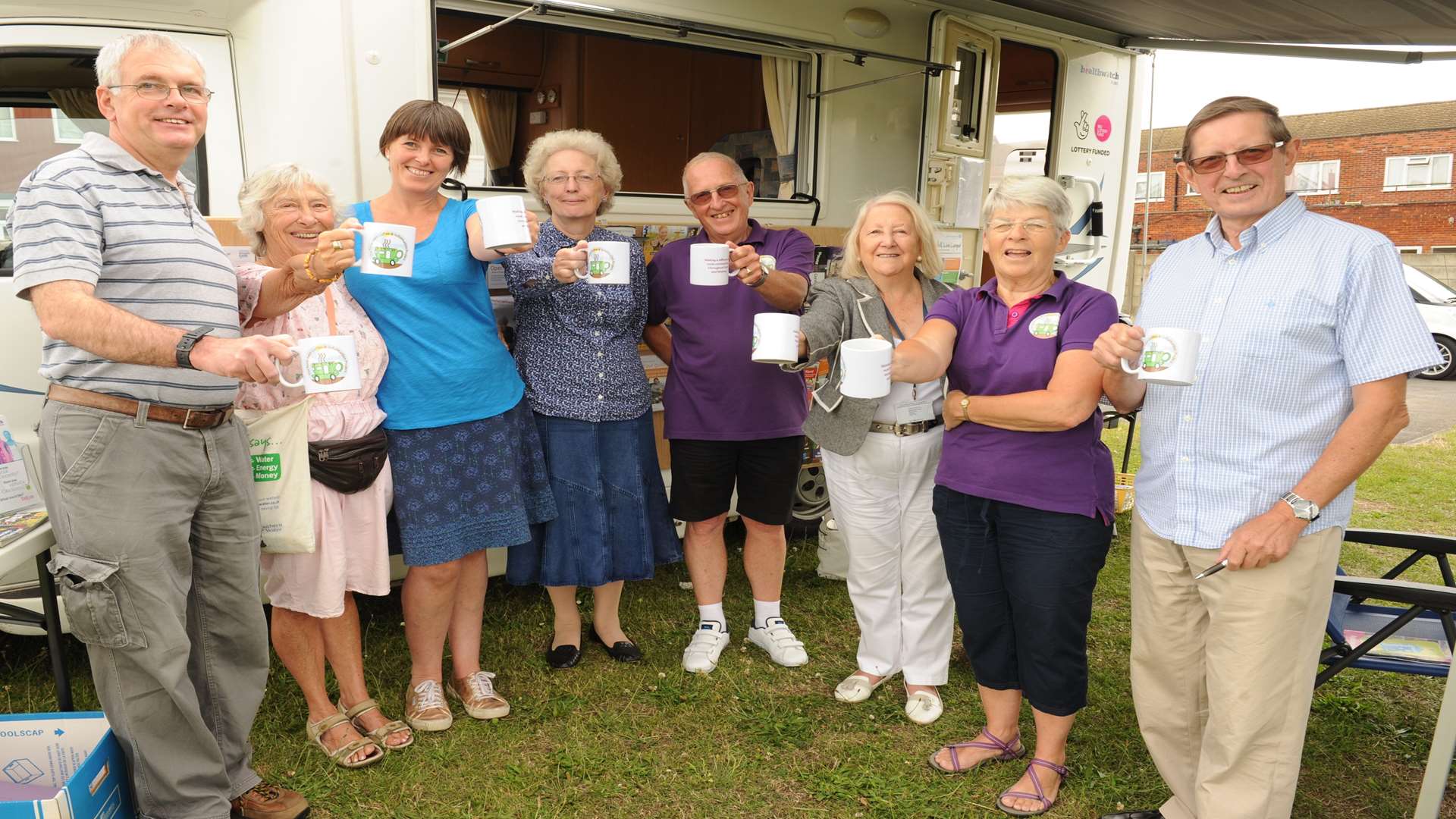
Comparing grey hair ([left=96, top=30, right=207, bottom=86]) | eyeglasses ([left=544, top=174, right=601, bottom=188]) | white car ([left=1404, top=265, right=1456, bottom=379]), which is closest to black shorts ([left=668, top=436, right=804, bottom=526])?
eyeglasses ([left=544, top=174, right=601, bottom=188])

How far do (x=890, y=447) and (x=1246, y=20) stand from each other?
12.3ft

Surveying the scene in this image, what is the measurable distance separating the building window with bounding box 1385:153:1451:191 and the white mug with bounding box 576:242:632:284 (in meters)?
26.5

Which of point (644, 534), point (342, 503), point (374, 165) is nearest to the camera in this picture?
point (342, 503)

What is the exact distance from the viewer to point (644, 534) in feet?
11.4

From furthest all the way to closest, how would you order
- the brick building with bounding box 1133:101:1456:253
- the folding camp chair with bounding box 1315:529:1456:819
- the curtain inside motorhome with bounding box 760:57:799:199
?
the brick building with bounding box 1133:101:1456:253 < the curtain inside motorhome with bounding box 760:57:799:199 < the folding camp chair with bounding box 1315:529:1456:819

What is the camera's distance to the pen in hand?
2182 millimetres

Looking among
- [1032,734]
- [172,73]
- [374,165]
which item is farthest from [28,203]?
[1032,734]

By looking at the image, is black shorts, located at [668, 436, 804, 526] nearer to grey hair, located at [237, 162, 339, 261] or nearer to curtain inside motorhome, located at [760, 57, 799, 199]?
grey hair, located at [237, 162, 339, 261]

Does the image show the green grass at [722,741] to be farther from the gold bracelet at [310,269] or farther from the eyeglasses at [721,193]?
the eyeglasses at [721,193]

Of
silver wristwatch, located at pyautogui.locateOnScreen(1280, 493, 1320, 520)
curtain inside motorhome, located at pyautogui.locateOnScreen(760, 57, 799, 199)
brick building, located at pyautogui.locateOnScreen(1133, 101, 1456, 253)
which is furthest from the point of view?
brick building, located at pyautogui.locateOnScreen(1133, 101, 1456, 253)

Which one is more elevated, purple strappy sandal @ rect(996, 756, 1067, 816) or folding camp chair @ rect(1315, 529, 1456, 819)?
folding camp chair @ rect(1315, 529, 1456, 819)

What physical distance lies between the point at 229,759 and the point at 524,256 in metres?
1.62

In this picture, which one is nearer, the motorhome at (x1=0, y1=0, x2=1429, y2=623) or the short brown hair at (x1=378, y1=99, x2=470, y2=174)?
the short brown hair at (x1=378, y1=99, x2=470, y2=174)

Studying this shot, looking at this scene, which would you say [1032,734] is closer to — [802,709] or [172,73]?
[802,709]
